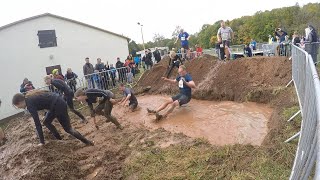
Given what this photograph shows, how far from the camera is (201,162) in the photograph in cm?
497

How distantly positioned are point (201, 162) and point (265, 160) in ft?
3.47

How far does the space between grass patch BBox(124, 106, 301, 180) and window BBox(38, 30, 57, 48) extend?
1662 centimetres

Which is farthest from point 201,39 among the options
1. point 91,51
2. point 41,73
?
point 41,73

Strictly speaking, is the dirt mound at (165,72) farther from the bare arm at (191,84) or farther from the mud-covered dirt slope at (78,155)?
the mud-covered dirt slope at (78,155)

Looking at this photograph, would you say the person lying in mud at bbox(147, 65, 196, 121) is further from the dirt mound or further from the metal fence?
the metal fence

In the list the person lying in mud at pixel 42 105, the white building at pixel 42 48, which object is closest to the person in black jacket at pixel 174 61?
the person lying in mud at pixel 42 105

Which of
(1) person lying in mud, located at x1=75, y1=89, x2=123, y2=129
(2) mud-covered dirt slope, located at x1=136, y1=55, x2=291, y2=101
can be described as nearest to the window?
(2) mud-covered dirt slope, located at x1=136, y1=55, x2=291, y2=101

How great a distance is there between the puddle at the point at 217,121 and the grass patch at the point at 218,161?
0.78 m

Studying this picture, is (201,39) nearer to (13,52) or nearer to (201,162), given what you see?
(13,52)

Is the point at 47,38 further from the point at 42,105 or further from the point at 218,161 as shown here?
the point at 218,161

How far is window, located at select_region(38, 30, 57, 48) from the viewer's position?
19969 mm

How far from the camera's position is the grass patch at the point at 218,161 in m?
4.30

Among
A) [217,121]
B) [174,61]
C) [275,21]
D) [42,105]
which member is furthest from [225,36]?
[275,21]

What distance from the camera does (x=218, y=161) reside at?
496 cm
